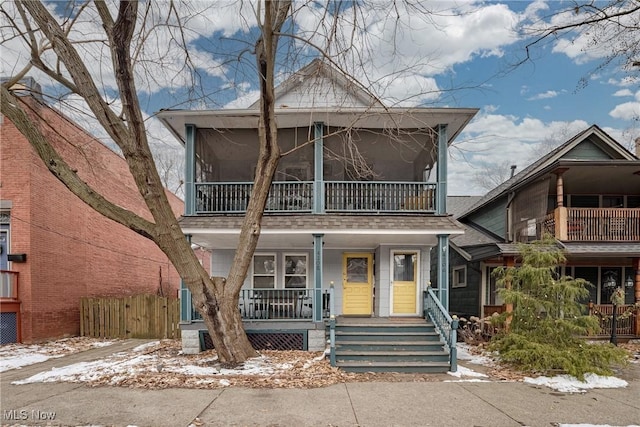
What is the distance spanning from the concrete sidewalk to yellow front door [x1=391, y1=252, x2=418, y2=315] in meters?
3.94

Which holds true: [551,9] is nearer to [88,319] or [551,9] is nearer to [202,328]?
[202,328]

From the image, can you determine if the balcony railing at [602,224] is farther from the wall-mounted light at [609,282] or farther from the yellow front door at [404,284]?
the yellow front door at [404,284]

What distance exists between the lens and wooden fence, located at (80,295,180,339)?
40.3 feet

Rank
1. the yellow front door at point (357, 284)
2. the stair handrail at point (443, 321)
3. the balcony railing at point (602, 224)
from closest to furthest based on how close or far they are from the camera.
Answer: the stair handrail at point (443, 321) < the yellow front door at point (357, 284) < the balcony railing at point (602, 224)

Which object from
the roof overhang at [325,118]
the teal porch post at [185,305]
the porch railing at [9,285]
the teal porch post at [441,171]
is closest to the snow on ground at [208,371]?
the teal porch post at [185,305]

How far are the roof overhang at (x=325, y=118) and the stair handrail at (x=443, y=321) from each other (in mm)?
4457

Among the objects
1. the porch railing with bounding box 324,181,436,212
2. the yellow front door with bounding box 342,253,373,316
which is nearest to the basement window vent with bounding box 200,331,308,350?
the yellow front door with bounding box 342,253,373,316

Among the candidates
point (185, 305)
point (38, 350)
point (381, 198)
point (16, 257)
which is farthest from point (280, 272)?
point (16, 257)

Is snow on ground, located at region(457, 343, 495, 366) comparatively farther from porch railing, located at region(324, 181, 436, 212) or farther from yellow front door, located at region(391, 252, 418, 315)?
porch railing, located at region(324, 181, 436, 212)

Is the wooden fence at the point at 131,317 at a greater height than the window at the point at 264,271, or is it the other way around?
the window at the point at 264,271

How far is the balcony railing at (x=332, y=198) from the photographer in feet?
34.1

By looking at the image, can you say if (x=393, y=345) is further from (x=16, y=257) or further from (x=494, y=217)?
(x=16, y=257)

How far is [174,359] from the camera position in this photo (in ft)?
28.9

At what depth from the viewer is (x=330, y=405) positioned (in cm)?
577
